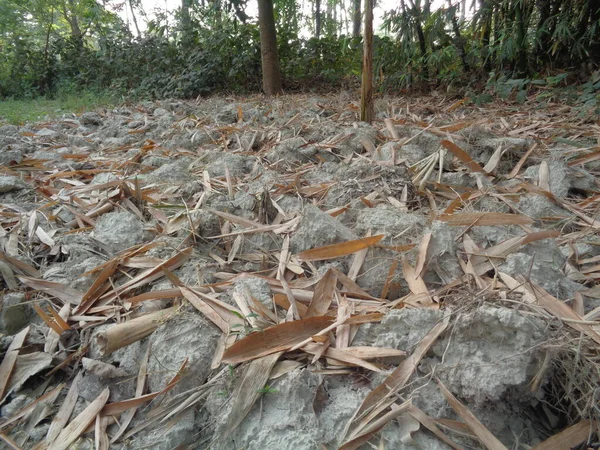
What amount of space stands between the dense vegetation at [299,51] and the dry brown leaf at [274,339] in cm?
310

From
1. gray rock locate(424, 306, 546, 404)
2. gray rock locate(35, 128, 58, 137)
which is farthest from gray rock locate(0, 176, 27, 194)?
gray rock locate(424, 306, 546, 404)

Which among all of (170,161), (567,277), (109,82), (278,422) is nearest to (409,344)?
(278,422)

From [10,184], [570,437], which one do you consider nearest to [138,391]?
[570,437]

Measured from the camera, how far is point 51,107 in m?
5.53

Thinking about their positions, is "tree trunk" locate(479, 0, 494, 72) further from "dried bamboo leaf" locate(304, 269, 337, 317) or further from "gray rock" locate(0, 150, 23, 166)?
"gray rock" locate(0, 150, 23, 166)

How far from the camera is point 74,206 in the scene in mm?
1817

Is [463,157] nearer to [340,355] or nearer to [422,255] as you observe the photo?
[422,255]

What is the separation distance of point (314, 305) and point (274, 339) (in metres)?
0.17

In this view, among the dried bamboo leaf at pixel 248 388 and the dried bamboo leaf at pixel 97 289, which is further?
the dried bamboo leaf at pixel 97 289

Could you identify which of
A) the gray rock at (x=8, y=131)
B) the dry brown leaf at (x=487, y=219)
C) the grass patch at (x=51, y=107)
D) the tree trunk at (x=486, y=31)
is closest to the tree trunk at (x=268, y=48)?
the grass patch at (x=51, y=107)

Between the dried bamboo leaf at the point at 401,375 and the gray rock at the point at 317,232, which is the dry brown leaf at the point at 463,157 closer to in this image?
the gray rock at the point at 317,232

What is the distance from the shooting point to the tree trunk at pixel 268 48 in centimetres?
539

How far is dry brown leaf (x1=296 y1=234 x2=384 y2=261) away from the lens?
1.25 m

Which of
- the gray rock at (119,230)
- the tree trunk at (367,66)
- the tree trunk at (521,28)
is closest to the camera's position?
the gray rock at (119,230)
